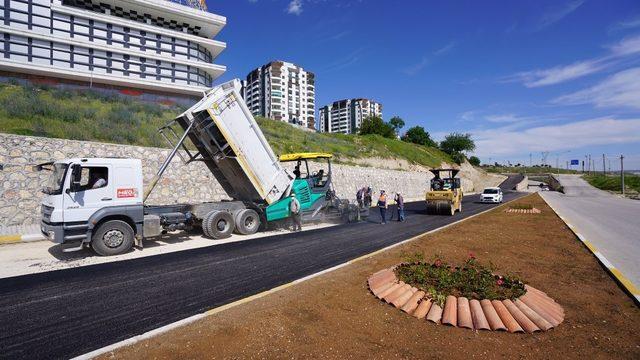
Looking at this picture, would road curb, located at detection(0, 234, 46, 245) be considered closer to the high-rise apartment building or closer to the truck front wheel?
the truck front wheel

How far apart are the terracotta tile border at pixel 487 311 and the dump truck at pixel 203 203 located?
25.6ft

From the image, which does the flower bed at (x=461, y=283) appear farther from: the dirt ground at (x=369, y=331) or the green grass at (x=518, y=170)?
the green grass at (x=518, y=170)

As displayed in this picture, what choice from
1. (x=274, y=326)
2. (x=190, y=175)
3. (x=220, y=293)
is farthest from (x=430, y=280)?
(x=190, y=175)

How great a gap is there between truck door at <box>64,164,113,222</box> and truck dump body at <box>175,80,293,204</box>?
10.4 feet

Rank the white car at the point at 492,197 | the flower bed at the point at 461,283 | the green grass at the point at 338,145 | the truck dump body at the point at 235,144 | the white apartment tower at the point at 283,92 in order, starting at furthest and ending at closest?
1. the white apartment tower at the point at 283,92
2. the green grass at the point at 338,145
3. the white car at the point at 492,197
4. the truck dump body at the point at 235,144
5. the flower bed at the point at 461,283

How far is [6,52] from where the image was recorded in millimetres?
30141

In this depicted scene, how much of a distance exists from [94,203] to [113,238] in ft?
3.80

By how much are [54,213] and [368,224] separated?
1197 centimetres

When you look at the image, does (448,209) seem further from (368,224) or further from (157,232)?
(157,232)

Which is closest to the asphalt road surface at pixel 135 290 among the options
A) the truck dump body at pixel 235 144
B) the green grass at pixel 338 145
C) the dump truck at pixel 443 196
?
the truck dump body at pixel 235 144

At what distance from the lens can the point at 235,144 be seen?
11352 mm

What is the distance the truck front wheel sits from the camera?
878 cm

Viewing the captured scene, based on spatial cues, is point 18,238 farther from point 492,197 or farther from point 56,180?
point 492,197

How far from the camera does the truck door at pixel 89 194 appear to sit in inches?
335
